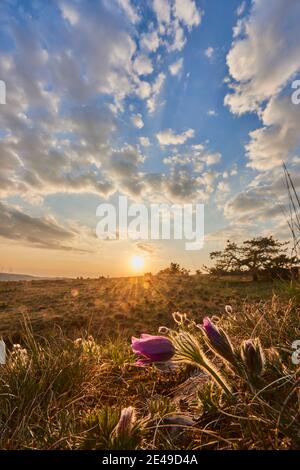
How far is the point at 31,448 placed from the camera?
171 centimetres

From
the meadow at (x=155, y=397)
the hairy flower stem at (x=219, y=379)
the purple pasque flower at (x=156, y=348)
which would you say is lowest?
the meadow at (x=155, y=397)

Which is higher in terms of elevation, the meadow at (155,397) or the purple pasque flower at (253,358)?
the purple pasque flower at (253,358)

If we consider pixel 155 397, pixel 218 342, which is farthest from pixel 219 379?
pixel 155 397

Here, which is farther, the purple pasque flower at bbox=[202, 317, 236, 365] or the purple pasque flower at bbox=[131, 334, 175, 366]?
the purple pasque flower at bbox=[131, 334, 175, 366]

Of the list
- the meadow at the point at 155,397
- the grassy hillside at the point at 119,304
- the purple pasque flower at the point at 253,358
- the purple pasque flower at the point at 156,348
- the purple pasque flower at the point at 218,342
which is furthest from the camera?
the grassy hillside at the point at 119,304

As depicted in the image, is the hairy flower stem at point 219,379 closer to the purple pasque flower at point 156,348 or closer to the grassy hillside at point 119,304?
the purple pasque flower at point 156,348

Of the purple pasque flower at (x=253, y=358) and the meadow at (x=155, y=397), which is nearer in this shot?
the meadow at (x=155, y=397)

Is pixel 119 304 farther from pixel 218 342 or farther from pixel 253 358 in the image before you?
pixel 253 358

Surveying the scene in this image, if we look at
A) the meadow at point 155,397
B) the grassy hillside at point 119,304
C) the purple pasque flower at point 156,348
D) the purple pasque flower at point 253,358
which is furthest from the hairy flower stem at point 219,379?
the grassy hillside at point 119,304

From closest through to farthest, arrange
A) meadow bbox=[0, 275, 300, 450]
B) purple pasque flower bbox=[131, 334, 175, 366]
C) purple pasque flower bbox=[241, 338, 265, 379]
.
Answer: meadow bbox=[0, 275, 300, 450] < purple pasque flower bbox=[241, 338, 265, 379] < purple pasque flower bbox=[131, 334, 175, 366]

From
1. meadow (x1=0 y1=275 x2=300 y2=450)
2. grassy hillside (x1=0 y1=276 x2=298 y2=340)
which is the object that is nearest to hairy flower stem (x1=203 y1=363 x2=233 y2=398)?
meadow (x1=0 y1=275 x2=300 y2=450)

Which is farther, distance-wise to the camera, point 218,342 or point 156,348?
point 156,348

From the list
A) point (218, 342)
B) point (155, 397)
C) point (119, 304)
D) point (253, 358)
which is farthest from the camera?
point (119, 304)

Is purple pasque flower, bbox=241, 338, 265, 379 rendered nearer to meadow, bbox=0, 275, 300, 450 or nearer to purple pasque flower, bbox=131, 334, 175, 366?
Result: meadow, bbox=0, 275, 300, 450
